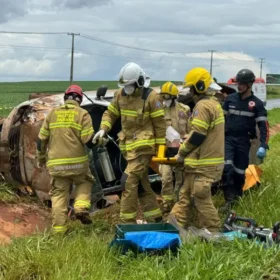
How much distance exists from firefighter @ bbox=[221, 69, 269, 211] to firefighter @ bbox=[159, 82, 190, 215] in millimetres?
661

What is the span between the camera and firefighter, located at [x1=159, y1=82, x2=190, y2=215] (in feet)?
23.2

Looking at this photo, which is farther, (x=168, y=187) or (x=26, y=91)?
(x=26, y=91)

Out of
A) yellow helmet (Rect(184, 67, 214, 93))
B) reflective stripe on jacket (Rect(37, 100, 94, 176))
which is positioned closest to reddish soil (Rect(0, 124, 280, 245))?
reflective stripe on jacket (Rect(37, 100, 94, 176))

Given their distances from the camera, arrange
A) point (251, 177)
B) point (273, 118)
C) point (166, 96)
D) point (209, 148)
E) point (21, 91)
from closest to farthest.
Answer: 1. point (209, 148)
2. point (166, 96)
3. point (251, 177)
4. point (273, 118)
5. point (21, 91)

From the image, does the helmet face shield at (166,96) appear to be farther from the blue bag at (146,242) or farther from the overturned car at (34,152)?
the blue bag at (146,242)

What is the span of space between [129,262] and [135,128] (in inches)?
74.6

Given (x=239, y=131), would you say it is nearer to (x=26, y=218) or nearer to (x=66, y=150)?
(x=66, y=150)

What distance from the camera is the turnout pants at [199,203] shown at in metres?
5.53

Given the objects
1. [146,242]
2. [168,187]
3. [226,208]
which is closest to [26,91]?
[168,187]

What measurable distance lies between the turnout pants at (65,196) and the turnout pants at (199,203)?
1.01 meters

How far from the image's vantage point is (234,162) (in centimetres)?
682

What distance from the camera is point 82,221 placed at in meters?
5.93

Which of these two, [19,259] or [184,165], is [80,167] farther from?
[19,259]

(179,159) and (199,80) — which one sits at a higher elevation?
(199,80)
